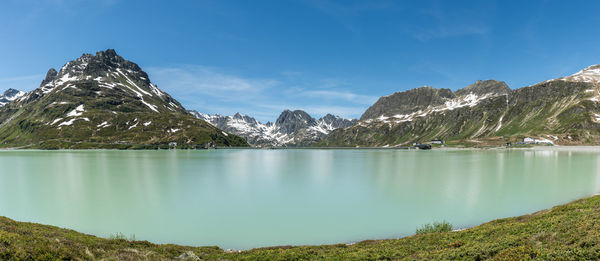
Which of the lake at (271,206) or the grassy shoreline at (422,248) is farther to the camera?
the lake at (271,206)

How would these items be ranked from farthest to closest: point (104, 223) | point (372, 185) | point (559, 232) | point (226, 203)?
1. point (372, 185)
2. point (226, 203)
3. point (104, 223)
4. point (559, 232)

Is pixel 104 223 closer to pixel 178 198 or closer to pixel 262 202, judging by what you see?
pixel 178 198

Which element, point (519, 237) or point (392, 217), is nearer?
point (519, 237)

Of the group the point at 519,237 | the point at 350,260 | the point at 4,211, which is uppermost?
the point at 519,237

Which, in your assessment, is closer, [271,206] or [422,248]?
[422,248]

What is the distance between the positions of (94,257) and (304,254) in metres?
13.4

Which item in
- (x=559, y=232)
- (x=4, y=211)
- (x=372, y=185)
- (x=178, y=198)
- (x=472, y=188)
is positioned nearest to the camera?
(x=559, y=232)

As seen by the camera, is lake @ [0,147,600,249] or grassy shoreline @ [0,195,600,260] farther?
lake @ [0,147,600,249]

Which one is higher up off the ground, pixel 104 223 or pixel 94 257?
pixel 94 257

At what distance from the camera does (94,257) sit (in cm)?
1703

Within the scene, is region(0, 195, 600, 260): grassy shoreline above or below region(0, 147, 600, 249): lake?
above

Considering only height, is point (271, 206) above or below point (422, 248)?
below

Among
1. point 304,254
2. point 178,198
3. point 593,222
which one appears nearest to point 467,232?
point 593,222

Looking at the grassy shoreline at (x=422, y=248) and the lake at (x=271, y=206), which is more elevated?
the grassy shoreline at (x=422, y=248)
